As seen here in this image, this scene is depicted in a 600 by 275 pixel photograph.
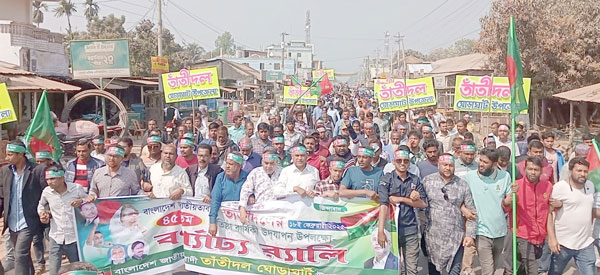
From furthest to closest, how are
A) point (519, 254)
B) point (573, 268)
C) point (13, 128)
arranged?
point (13, 128), point (573, 268), point (519, 254)

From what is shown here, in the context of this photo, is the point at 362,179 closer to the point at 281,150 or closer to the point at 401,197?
the point at 401,197

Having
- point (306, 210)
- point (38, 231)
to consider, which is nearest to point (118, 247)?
point (38, 231)

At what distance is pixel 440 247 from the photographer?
576 cm

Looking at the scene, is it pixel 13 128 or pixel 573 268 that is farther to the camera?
pixel 13 128

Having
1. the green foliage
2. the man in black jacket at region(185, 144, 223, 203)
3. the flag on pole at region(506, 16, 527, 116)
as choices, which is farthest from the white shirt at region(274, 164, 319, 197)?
the green foliage

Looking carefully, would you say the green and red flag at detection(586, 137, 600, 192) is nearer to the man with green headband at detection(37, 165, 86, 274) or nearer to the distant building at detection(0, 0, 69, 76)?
the man with green headband at detection(37, 165, 86, 274)

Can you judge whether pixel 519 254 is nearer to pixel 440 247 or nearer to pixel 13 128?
pixel 440 247

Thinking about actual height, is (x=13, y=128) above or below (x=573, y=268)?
above

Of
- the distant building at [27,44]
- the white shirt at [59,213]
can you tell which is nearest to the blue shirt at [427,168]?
the white shirt at [59,213]

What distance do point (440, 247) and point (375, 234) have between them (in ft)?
2.17

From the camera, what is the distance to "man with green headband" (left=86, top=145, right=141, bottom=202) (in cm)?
606

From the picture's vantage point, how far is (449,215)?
570 cm

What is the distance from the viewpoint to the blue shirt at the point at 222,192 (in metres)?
6.08

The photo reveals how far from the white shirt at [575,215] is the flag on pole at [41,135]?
18.4 ft
